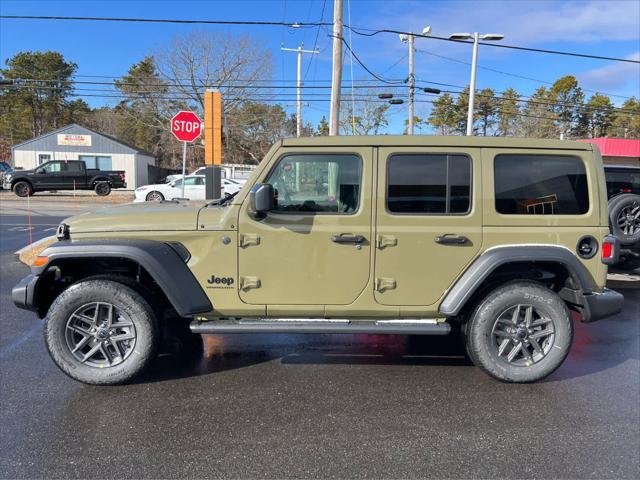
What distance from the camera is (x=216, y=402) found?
10.8 feet

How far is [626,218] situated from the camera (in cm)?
660

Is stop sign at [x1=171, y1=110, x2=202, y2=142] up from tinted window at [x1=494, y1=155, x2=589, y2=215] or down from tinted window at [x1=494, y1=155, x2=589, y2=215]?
up

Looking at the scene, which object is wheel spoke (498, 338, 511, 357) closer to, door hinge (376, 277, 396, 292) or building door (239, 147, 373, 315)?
door hinge (376, 277, 396, 292)

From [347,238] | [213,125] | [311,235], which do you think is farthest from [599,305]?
[213,125]

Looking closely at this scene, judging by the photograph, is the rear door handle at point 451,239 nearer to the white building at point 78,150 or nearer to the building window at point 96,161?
the white building at point 78,150

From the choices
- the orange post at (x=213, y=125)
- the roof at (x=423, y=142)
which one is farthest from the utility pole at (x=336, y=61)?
the roof at (x=423, y=142)

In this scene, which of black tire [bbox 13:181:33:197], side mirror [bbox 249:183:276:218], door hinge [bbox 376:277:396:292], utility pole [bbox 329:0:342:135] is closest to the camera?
side mirror [bbox 249:183:276:218]

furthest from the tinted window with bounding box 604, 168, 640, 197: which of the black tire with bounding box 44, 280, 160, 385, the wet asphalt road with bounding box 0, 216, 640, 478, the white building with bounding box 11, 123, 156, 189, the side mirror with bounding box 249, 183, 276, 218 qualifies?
the white building with bounding box 11, 123, 156, 189

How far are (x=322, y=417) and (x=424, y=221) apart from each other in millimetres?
1648

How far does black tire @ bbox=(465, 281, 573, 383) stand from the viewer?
356 cm

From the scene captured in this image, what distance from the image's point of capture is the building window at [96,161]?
112 ft

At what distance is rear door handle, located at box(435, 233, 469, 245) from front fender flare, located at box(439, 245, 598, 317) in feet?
0.63

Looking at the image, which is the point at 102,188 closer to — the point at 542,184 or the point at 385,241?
the point at 385,241

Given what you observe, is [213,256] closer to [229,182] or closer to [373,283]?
[373,283]
